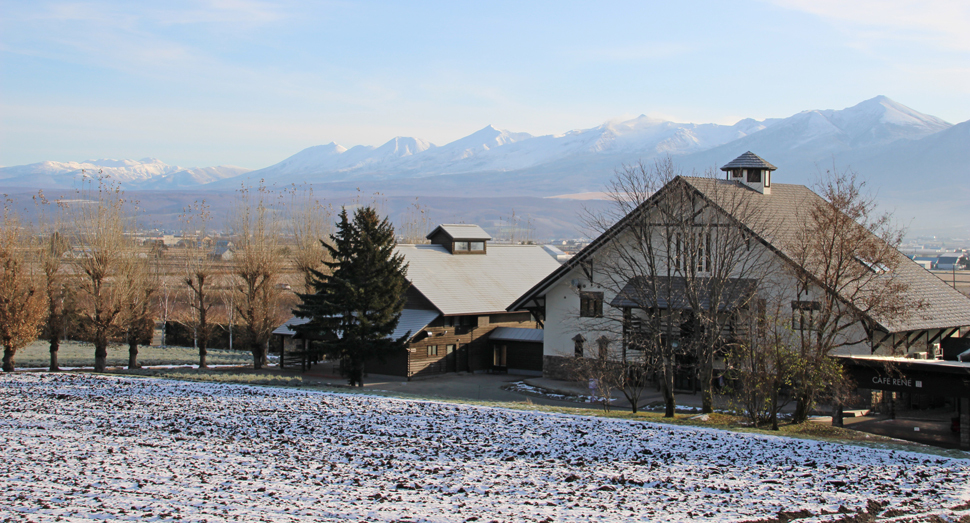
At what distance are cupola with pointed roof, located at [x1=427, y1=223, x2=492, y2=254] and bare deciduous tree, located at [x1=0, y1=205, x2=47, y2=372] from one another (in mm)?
22557

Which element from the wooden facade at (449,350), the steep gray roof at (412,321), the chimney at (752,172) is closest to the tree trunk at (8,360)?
the steep gray roof at (412,321)

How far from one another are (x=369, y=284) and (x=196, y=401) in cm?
1159

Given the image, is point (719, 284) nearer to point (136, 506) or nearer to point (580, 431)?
point (580, 431)

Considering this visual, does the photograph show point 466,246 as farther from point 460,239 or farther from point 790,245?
point 790,245

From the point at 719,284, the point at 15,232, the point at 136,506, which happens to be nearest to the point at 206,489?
the point at 136,506

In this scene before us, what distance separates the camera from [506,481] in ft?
40.7

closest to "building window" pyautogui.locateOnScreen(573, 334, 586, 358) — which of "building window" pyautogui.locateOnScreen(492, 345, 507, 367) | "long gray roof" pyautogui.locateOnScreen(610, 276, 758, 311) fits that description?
"long gray roof" pyautogui.locateOnScreen(610, 276, 758, 311)

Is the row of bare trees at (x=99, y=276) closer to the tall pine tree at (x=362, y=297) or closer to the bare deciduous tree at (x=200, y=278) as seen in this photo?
the bare deciduous tree at (x=200, y=278)

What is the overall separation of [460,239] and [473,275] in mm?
3327

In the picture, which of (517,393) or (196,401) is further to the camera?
(517,393)

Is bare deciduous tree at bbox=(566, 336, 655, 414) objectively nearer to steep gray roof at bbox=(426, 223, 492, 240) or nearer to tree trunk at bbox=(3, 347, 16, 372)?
steep gray roof at bbox=(426, 223, 492, 240)

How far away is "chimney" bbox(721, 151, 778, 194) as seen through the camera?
3456 centimetres

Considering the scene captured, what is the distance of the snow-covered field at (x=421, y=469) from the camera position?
34.6ft

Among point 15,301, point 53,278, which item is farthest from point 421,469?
point 53,278
